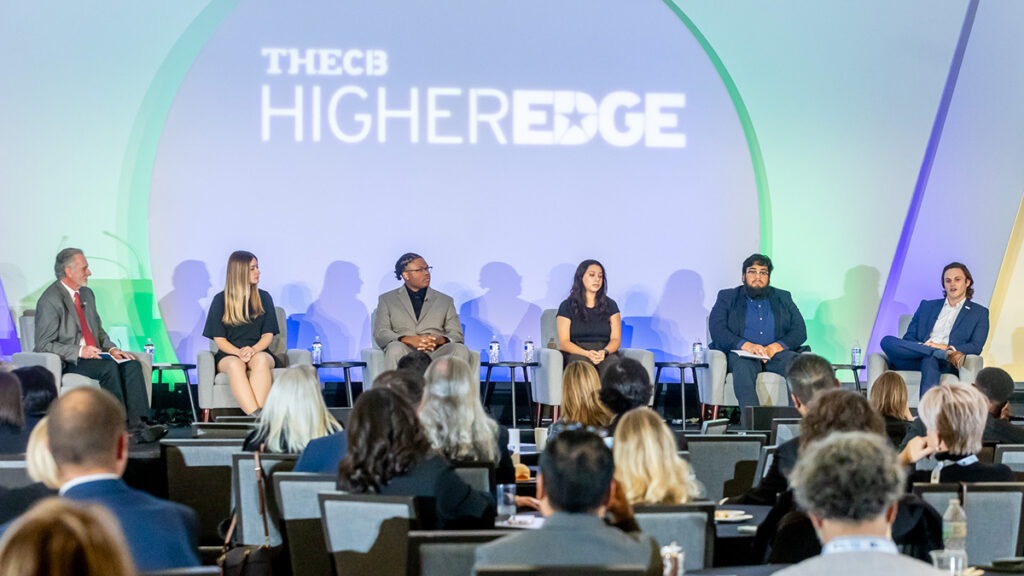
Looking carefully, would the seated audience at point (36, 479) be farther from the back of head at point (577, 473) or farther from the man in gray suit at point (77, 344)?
the man in gray suit at point (77, 344)

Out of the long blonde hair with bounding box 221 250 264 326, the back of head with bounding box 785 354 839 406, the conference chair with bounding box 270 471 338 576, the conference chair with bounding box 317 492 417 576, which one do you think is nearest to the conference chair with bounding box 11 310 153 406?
the long blonde hair with bounding box 221 250 264 326

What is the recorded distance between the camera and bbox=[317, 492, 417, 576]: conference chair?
2.66 m

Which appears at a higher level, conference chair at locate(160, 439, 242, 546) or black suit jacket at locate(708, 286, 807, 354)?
black suit jacket at locate(708, 286, 807, 354)

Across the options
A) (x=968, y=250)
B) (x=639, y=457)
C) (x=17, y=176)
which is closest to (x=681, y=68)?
(x=968, y=250)

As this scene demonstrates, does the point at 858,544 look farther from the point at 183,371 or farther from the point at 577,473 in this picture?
the point at 183,371

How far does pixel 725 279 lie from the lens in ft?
26.9

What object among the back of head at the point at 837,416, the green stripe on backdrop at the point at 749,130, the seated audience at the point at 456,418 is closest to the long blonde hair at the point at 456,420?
the seated audience at the point at 456,418

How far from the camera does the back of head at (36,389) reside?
4.38m

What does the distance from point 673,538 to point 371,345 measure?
5.54 meters

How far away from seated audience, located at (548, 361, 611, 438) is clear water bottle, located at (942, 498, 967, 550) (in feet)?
4.82

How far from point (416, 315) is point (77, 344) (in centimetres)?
216

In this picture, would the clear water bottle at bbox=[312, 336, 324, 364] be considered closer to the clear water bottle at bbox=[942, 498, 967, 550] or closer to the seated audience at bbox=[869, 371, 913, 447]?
the seated audience at bbox=[869, 371, 913, 447]

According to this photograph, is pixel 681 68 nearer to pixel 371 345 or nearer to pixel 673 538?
pixel 371 345

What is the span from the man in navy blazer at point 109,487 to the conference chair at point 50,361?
4.12m
